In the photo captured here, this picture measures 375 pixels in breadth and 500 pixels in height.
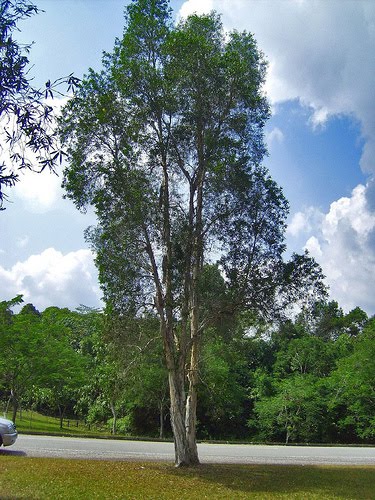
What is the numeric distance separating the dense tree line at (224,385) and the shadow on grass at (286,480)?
372 centimetres

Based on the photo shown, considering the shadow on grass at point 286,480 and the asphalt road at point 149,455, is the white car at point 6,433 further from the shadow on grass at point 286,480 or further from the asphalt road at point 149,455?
the shadow on grass at point 286,480

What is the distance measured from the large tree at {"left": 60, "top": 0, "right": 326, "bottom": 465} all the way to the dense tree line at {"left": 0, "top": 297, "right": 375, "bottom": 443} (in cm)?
244

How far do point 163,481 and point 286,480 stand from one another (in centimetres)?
322

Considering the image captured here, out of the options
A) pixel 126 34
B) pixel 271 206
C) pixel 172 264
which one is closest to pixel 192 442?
pixel 172 264

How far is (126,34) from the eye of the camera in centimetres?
1455

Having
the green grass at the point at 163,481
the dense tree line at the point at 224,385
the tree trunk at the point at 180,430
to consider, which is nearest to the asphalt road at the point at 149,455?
the green grass at the point at 163,481

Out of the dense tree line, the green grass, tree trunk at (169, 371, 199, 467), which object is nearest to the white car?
Result: the green grass

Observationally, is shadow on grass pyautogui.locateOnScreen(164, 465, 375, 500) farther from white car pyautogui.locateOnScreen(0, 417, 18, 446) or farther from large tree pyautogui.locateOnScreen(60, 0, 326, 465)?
white car pyautogui.locateOnScreen(0, 417, 18, 446)

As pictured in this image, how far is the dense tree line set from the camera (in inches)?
880

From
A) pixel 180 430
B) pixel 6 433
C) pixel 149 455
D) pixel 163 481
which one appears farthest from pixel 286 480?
pixel 6 433

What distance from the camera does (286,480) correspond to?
12.4 m

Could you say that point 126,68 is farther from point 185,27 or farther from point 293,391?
point 293,391

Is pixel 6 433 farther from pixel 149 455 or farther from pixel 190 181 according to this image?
pixel 190 181

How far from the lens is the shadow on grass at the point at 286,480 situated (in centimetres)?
1075
